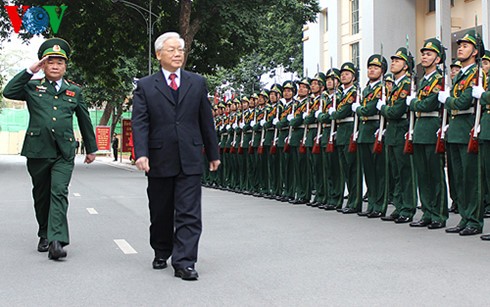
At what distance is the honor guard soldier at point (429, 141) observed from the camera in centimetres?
923

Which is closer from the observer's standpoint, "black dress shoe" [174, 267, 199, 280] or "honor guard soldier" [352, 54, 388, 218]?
"black dress shoe" [174, 267, 199, 280]

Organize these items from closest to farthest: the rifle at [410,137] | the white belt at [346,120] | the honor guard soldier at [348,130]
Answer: the rifle at [410,137]
the honor guard soldier at [348,130]
the white belt at [346,120]

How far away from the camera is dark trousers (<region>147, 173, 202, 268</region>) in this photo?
6.12 m

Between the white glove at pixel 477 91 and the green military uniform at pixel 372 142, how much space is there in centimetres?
223

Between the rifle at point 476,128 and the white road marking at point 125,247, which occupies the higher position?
the rifle at point 476,128

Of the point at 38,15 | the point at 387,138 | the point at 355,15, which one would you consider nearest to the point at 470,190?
the point at 387,138

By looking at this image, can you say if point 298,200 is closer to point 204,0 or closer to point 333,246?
point 333,246

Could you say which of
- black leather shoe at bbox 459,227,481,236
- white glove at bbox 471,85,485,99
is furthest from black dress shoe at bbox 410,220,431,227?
white glove at bbox 471,85,485,99

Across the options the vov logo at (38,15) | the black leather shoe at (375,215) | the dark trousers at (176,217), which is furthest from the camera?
the vov logo at (38,15)

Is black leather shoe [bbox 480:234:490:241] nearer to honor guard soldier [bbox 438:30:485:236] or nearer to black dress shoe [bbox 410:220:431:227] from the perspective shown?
honor guard soldier [bbox 438:30:485:236]

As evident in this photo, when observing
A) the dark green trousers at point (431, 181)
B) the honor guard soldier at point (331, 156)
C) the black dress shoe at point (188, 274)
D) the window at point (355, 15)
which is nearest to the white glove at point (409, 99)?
the dark green trousers at point (431, 181)

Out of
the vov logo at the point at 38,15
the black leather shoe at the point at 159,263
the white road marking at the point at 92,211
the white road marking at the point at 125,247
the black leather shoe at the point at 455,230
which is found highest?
the vov logo at the point at 38,15

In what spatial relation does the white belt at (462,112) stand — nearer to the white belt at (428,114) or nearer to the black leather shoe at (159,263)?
the white belt at (428,114)

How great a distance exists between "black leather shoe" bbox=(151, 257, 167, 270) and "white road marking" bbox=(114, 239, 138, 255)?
3.06ft
